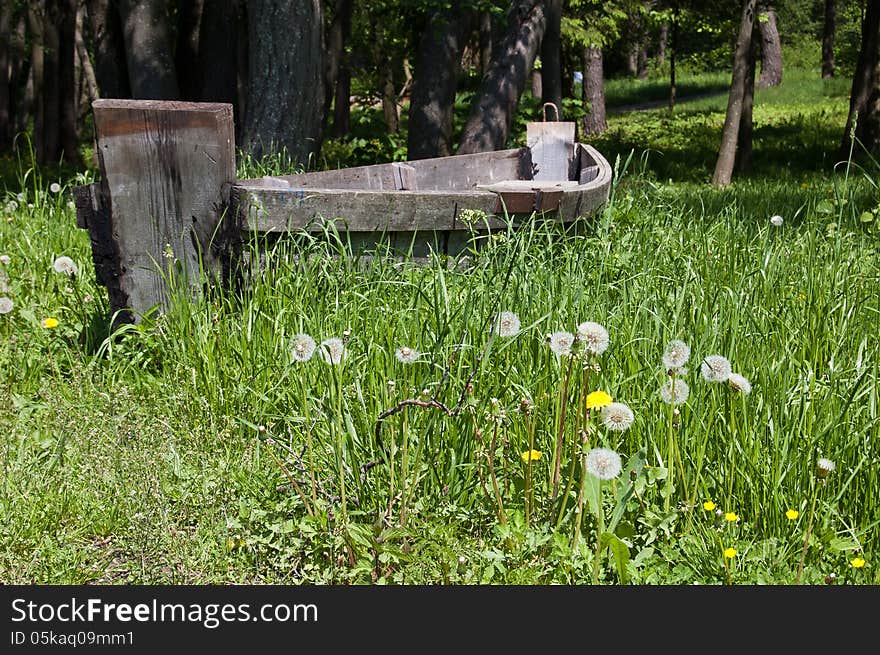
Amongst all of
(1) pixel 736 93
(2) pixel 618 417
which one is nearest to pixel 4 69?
(1) pixel 736 93

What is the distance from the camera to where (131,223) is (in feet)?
14.1

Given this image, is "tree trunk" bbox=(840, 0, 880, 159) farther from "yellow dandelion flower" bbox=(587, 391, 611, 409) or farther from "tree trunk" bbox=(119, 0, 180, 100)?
"yellow dandelion flower" bbox=(587, 391, 611, 409)

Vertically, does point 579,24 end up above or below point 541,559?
above

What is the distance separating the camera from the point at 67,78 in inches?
603

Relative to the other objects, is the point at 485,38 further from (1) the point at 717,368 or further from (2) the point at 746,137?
(1) the point at 717,368

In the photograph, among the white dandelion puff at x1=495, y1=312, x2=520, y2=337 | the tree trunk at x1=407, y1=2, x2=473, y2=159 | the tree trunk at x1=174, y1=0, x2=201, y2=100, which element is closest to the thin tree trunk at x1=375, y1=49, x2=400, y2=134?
the tree trunk at x1=174, y1=0, x2=201, y2=100

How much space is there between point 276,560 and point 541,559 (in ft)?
2.60

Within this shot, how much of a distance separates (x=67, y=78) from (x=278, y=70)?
340 inches

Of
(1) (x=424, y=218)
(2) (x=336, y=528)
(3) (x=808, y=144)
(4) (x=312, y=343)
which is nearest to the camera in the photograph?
(4) (x=312, y=343)

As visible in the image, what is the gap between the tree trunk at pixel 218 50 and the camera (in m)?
11.2

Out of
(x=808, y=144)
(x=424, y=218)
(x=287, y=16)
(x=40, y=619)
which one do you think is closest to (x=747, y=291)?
(x=424, y=218)

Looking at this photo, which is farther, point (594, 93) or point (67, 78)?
point (594, 93)

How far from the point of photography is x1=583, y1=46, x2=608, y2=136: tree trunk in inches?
944

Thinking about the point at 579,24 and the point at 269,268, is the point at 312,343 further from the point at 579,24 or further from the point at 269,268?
the point at 579,24
